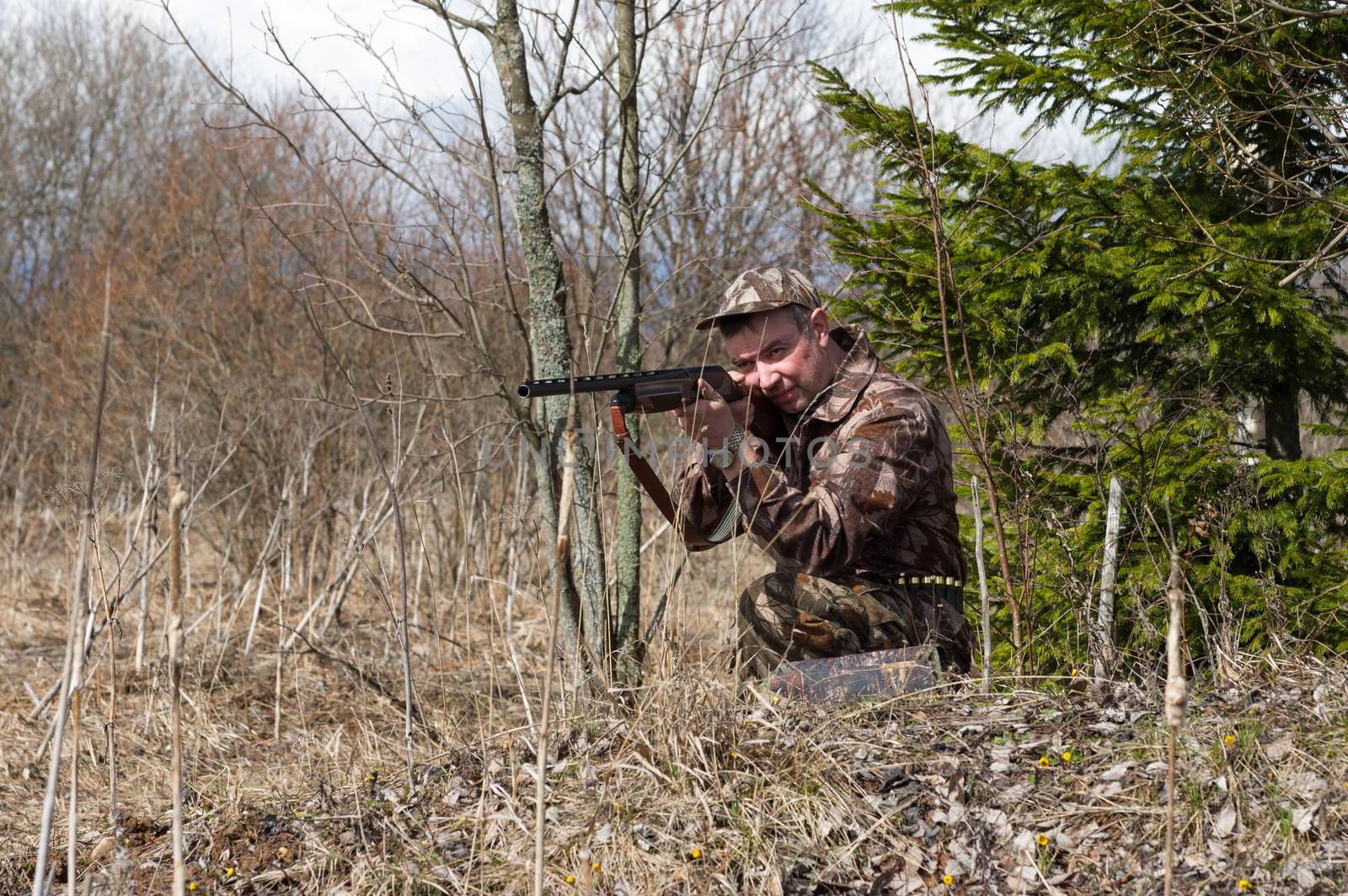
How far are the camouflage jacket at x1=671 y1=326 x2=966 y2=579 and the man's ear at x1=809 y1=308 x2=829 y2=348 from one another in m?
0.10

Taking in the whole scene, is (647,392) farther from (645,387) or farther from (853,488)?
(853,488)

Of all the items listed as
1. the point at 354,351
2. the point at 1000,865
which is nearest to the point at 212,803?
the point at 1000,865

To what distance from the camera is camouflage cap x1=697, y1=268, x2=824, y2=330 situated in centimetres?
335

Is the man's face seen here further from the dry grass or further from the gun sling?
the dry grass

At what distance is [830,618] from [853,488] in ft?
1.43

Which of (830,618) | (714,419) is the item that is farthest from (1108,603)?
(714,419)

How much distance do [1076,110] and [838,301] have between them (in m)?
1.24

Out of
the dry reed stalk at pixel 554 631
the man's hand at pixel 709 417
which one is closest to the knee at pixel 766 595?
the man's hand at pixel 709 417

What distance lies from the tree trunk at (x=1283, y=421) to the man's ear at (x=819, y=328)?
6.64ft

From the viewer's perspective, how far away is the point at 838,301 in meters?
4.63

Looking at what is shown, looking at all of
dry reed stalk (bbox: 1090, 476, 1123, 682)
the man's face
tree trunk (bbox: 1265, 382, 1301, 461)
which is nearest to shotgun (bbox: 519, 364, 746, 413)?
the man's face

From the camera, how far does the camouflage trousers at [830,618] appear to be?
336cm

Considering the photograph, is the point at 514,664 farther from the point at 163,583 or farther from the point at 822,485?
the point at 163,583

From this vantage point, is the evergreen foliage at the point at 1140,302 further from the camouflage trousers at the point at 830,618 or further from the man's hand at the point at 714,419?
the man's hand at the point at 714,419
